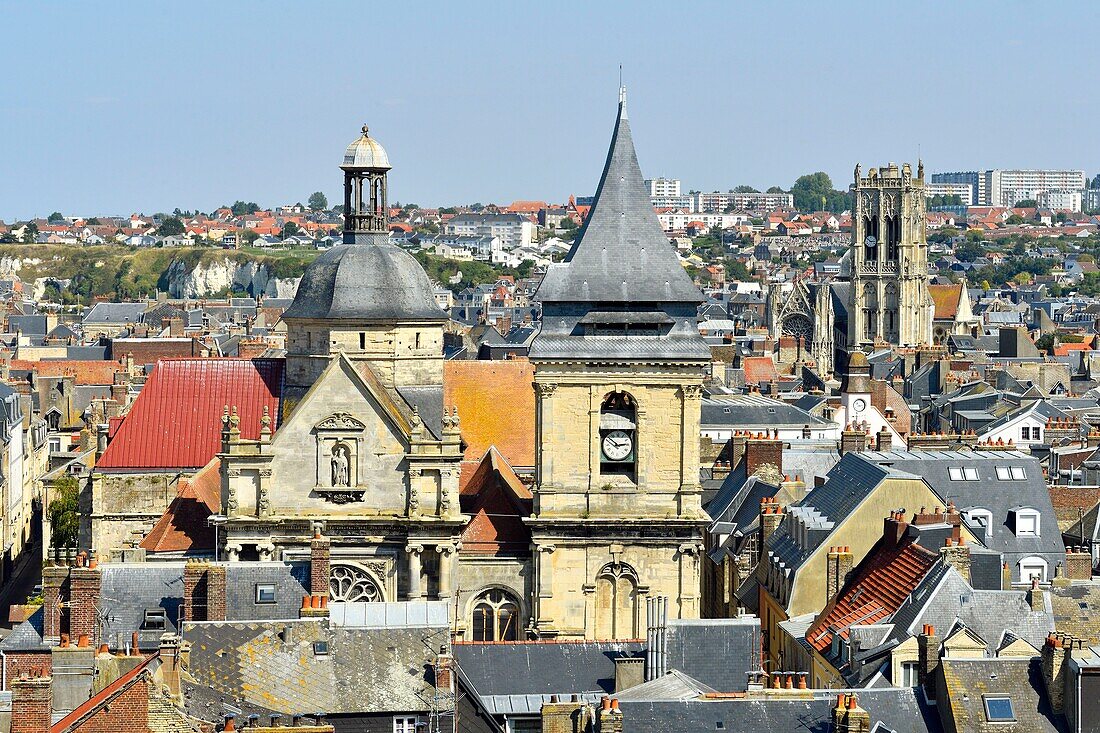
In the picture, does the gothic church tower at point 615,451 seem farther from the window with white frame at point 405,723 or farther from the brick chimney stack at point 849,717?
the brick chimney stack at point 849,717

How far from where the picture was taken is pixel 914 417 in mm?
117125

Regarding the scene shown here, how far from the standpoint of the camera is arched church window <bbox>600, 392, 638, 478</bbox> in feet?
178

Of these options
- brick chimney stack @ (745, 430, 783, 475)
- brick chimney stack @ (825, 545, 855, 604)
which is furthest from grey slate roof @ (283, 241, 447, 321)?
brick chimney stack @ (825, 545, 855, 604)

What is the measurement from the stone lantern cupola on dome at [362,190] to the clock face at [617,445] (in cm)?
1135

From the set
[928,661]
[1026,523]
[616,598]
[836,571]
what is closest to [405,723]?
[928,661]

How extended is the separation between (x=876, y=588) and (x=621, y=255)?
10.9 metres

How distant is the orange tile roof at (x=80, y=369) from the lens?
446ft

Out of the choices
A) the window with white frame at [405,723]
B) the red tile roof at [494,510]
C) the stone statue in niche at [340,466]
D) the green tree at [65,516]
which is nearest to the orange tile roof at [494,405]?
the red tile roof at [494,510]

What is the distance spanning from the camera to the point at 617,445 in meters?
54.3

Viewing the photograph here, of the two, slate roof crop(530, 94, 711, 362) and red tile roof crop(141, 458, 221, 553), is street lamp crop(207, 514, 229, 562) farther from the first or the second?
slate roof crop(530, 94, 711, 362)

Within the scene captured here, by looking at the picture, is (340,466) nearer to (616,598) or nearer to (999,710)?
(616,598)

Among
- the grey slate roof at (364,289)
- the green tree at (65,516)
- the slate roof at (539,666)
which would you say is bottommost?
the green tree at (65,516)

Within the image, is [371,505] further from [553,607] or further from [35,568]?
[35,568]

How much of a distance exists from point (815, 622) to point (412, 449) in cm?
1137
